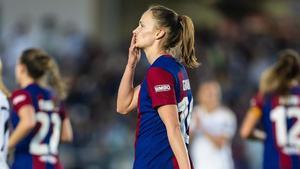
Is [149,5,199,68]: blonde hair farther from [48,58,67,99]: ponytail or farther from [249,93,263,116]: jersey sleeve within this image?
[249,93,263,116]: jersey sleeve

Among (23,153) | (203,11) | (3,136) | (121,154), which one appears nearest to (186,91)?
(3,136)

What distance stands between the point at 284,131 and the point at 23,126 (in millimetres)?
2669

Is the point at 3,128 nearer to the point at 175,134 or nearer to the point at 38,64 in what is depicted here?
the point at 38,64

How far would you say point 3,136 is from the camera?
835cm

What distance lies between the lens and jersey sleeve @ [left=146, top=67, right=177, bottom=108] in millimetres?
7078

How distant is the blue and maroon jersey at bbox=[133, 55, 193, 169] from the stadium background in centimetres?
895

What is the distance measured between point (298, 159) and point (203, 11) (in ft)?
39.9

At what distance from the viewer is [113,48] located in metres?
20.0

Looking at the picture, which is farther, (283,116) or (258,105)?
(258,105)

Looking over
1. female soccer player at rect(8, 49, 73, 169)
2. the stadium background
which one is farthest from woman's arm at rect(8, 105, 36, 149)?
the stadium background

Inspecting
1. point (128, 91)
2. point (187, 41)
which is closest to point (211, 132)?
point (128, 91)

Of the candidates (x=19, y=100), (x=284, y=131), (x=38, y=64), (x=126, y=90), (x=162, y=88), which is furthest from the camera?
(x=284, y=131)

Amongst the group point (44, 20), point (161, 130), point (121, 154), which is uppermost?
point (161, 130)

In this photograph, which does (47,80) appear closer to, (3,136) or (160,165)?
(3,136)
